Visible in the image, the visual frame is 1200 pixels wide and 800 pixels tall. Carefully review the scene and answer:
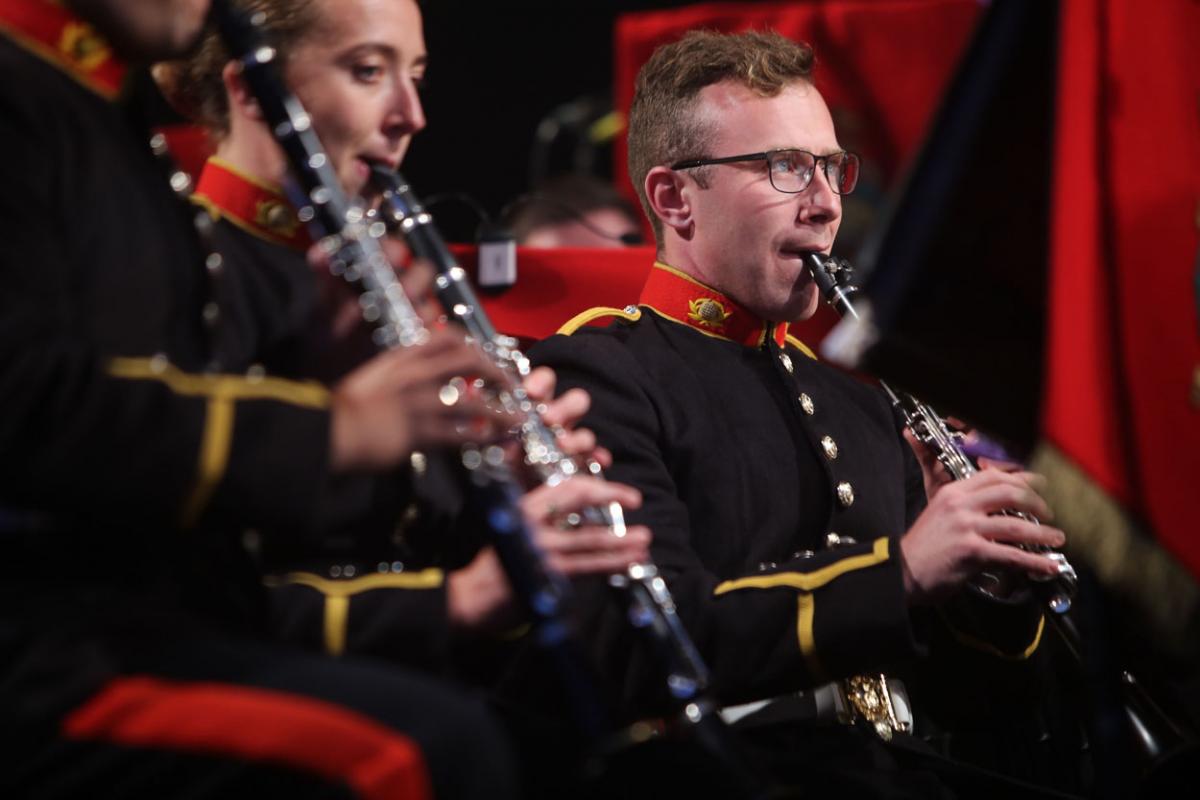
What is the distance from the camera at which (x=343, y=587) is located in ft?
5.65

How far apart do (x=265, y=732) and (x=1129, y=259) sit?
114cm

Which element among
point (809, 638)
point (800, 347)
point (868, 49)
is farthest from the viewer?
point (868, 49)

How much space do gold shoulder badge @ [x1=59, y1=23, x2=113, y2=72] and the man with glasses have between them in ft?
3.04

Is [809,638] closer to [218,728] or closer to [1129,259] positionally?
[1129,259]

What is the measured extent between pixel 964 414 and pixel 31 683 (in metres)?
1.09

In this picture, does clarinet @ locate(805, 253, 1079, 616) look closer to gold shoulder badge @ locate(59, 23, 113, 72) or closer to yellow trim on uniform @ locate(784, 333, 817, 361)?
yellow trim on uniform @ locate(784, 333, 817, 361)

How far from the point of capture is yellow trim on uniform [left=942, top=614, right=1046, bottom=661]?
236cm

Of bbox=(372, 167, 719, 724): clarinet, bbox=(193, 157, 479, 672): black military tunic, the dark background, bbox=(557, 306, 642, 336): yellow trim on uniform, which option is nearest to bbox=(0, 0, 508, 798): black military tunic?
bbox=(193, 157, 479, 672): black military tunic

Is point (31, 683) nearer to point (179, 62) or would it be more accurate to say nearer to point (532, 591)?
point (532, 591)

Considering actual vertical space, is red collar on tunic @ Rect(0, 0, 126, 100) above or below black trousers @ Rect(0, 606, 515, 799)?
above

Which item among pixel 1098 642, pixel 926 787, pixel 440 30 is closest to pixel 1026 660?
pixel 926 787

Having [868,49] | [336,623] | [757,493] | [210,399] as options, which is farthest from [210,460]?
[868,49]

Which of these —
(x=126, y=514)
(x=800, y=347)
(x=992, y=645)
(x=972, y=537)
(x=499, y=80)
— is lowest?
(x=499, y=80)

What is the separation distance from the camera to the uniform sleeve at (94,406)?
4.02ft
